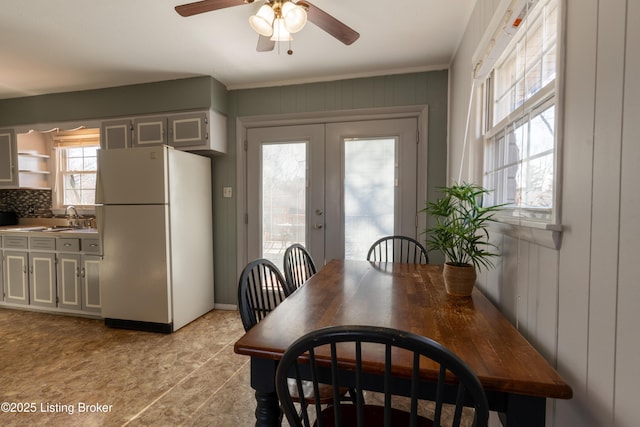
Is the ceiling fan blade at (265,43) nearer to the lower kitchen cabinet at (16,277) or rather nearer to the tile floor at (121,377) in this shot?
the tile floor at (121,377)

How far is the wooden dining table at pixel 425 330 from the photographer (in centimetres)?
79

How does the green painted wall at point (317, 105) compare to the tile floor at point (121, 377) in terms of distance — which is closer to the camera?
the tile floor at point (121, 377)

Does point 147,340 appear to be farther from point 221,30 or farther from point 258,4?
point 258,4

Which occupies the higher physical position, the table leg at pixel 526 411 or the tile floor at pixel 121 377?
the table leg at pixel 526 411

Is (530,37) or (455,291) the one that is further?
(455,291)

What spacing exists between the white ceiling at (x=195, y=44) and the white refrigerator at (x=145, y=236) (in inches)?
31.0

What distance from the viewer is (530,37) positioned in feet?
4.11

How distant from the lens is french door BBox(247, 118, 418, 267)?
9.53 ft

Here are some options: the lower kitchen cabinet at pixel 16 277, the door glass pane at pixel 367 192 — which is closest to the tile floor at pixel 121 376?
the lower kitchen cabinet at pixel 16 277

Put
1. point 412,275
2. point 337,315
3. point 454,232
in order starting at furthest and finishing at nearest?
point 412,275 → point 454,232 → point 337,315

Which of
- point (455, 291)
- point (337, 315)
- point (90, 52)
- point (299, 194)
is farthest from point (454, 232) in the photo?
point (90, 52)

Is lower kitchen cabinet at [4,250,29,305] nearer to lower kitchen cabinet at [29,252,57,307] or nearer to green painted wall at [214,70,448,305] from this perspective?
lower kitchen cabinet at [29,252,57,307]

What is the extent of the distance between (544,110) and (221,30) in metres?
2.08

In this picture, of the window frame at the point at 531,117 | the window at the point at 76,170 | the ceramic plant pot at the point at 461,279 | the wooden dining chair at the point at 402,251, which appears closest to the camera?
the window frame at the point at 531,117
